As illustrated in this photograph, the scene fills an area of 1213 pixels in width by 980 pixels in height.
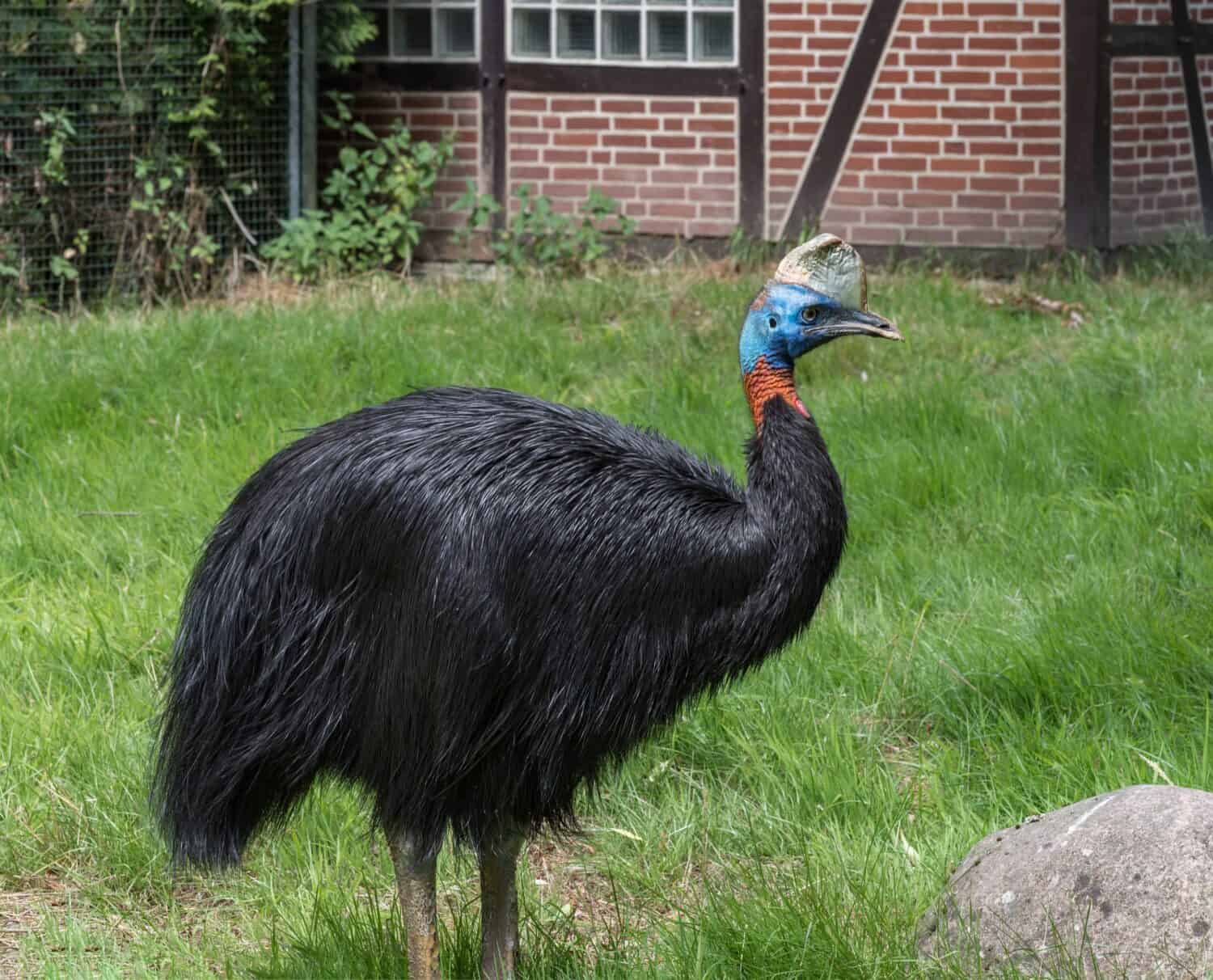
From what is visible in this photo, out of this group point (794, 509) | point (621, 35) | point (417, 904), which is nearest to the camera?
point (794, 509)

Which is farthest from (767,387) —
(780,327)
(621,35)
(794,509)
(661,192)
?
(621,35)

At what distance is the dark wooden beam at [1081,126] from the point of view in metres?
9.78

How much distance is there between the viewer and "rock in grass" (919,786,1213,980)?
10.3ft

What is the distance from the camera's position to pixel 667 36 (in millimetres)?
10367

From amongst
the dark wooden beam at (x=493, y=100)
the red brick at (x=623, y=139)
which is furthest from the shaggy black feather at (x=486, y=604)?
the dark wooden beam at (x=493, y=100)

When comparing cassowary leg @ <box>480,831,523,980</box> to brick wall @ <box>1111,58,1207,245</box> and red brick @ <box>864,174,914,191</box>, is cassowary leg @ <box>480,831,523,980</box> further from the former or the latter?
brick wall @ <box>1111,58,1207,245</box>

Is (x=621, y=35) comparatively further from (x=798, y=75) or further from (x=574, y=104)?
(x=798, y=75)

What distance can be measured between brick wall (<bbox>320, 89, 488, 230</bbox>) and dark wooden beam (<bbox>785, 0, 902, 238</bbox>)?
78.5 inches

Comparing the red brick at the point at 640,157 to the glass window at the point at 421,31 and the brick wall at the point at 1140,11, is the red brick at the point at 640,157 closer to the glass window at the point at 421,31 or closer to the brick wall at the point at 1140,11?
the glass window at the point at 421,31

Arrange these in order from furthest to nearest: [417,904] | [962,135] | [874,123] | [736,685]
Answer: [874,123] < [962,135] < [736,685] < [417,904]

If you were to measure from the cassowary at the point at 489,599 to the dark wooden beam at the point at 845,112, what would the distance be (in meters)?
7.18

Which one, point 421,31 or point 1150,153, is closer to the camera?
point 1150,153

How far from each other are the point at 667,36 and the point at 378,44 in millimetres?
1821

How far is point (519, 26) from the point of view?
1051 centimetres
